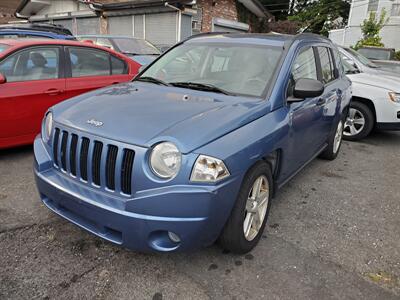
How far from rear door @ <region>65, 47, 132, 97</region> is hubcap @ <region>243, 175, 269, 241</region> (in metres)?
3.14

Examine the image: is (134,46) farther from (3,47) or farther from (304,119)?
(304,119)

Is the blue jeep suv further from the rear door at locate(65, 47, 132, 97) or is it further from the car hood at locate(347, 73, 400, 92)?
the car hood at locate(347, 73, 400, 92)

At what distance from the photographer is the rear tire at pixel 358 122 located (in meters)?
6.07

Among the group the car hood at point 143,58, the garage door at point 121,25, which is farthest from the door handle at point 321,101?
the garage door at point 121,25

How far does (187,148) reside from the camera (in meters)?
2.07

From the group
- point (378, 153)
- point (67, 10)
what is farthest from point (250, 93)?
point (67, 10)

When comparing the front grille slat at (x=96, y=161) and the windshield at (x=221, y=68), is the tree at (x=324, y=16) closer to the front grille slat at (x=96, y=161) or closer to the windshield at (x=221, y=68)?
the windshield at (x=221, y=68)

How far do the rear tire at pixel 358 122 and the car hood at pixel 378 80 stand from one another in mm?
402

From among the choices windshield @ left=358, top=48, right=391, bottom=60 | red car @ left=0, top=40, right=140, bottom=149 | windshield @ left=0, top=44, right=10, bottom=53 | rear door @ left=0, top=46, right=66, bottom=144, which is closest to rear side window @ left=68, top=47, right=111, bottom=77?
red car @ left=0, top=40, right=140, bottom=149

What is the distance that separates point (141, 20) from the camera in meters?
15.9

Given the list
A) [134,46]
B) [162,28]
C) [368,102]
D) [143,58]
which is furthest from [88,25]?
[368,102]

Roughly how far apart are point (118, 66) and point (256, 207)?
3669mm

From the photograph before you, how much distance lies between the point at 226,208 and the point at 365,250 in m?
1.46

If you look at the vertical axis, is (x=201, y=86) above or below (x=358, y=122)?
above
